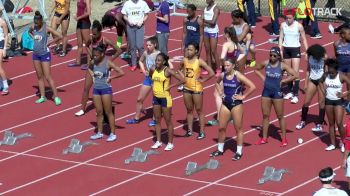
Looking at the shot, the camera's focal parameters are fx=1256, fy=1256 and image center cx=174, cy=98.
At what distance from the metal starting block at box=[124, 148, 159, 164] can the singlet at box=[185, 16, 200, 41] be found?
4322 mm

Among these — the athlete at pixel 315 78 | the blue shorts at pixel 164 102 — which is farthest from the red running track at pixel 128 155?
the blue shorts at pixel 164 102

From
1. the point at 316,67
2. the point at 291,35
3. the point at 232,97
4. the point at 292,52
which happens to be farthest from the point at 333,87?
the point at 291,35

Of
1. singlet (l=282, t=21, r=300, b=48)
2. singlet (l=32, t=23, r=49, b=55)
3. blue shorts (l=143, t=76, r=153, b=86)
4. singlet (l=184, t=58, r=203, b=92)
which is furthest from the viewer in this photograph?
singlet (l=32, t=23, r=49, b=55)

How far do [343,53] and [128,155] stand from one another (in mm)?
4732

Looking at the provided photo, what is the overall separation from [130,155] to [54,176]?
1624mm

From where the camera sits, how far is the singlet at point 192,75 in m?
24.4

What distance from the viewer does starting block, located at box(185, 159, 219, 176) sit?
23078mm

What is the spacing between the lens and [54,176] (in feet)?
77.1

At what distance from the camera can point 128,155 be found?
2428 centimetres

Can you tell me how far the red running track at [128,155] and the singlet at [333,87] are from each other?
1.16 m

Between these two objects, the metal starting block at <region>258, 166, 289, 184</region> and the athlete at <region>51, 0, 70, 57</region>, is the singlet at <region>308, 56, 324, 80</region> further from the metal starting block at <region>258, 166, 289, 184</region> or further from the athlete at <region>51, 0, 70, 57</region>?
the athlete at <region>51, 0, 70, 57</region>

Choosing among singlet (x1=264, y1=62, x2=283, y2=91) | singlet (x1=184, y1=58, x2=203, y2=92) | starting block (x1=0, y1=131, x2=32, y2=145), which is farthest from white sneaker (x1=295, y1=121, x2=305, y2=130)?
starting block (x1=0, y1=131, x2=32, y2=145)

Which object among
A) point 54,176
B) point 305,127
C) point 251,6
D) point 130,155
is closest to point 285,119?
point 305,127

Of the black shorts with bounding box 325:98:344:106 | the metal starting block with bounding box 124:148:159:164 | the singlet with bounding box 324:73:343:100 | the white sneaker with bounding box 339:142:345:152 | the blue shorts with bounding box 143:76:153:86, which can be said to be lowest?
the white sneaker with bounding box 339:142:345:152
